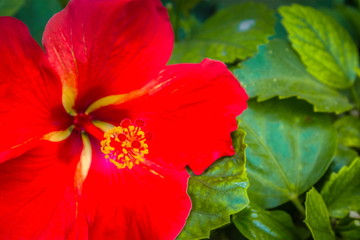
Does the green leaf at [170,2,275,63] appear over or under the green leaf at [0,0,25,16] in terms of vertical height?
under

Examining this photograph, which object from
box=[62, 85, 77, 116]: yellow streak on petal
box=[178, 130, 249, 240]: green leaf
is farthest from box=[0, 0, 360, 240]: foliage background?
box=[62, 85, 77, 116]: yellow streak on petal

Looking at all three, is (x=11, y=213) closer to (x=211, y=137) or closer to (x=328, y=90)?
(x=211, y=137)

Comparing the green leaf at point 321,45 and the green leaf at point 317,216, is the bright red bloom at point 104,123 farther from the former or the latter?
the green leaf at point 321,45

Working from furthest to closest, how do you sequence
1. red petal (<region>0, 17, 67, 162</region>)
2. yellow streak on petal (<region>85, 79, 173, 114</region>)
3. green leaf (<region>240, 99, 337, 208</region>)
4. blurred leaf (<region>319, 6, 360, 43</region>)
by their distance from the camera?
blurred leaf (<region>319, 6, 360, 43</region>), green leaf (<region>240, 99, 337, 208</region>), yellow streak on petal (<region>85, 79, 173, 114</region>), red petal (<region>0, 17, 67, 162</region>)

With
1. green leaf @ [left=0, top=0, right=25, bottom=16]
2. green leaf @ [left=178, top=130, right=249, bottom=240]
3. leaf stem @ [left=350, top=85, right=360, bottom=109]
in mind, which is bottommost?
leaf stem @ [left=350, top=85, right=360, bottom=109]

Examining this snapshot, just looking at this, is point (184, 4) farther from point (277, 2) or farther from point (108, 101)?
point (108, 101)

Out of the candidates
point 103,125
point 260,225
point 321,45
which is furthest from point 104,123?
point 321,45

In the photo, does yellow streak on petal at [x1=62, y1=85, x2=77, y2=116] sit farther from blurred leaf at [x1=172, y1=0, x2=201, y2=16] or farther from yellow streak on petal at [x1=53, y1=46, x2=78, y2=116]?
blurred leaf at [x1=172, y1=0, x2=201, y2=16]

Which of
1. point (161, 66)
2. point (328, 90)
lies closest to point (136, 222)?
point (161, 66)
